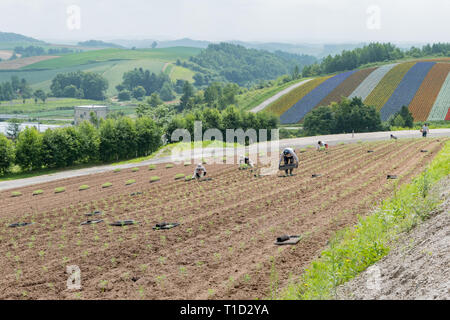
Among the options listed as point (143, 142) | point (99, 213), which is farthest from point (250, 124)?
point (99, 213)

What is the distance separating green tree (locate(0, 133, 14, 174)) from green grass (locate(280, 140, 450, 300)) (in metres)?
42.4

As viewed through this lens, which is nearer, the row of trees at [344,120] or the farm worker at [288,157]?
the farm worker at [288,157]

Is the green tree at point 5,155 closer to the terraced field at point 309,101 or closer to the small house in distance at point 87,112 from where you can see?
the terraced field at point 309,101

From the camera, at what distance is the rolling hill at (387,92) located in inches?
3531

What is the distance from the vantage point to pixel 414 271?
8609 millimetres

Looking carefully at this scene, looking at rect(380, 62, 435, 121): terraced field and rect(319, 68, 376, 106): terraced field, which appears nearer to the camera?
rect(380, 62, 435, 121): terraced field

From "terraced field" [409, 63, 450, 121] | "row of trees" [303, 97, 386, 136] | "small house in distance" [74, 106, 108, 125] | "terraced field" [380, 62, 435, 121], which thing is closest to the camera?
"row of trees" [303, 97, 386, 136]

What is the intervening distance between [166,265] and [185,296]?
96.4 inches

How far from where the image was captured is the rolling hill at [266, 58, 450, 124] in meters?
89.7

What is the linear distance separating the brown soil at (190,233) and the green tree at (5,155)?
20.9m

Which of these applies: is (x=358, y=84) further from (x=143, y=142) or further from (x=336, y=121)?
(x=143, y=142)

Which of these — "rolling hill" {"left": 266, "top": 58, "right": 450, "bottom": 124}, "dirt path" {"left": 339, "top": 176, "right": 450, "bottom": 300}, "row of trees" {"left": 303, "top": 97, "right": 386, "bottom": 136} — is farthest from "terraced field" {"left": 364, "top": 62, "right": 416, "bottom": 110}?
"dirt path" {"left": 339, "top": 176, "right": 450, "bottom": 300}

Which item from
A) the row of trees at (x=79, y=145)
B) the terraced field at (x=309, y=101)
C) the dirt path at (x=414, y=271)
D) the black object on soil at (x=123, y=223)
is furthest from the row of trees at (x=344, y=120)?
the dirt path at (x=414, y=271)

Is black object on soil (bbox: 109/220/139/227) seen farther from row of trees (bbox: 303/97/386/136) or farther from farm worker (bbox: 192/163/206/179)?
row of trees (bbox: 303/97/386/136)
